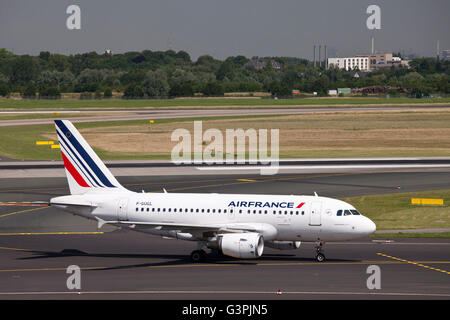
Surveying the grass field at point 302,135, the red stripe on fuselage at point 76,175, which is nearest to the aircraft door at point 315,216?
the red stripe on fuselage at point 76,175

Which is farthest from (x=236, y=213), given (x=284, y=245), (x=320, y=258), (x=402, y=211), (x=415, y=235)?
(x=402, y=211)

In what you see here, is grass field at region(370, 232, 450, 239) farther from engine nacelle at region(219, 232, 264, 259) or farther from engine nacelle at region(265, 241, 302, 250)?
engine nacelle at region(219, 232, 264, 259)

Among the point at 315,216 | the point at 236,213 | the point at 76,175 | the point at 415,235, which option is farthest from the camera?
the point at 415,235

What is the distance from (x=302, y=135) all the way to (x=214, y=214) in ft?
281

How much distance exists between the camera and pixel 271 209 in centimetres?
4241

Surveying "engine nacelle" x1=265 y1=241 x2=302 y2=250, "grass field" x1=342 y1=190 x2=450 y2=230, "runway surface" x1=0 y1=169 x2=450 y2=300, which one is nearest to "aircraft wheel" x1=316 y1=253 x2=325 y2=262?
"runway surface" x1=0 y1=169 x2=450 y2=300

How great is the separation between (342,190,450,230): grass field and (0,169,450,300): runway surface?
552cm

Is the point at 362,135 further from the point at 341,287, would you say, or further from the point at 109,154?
the point at 341,287

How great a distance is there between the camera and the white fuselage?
4172 centimetres

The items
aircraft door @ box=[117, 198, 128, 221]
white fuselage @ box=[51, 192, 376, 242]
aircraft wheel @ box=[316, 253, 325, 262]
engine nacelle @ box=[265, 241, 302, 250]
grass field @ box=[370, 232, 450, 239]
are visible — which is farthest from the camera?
grass field @ box=[370, 232, 450, 239]

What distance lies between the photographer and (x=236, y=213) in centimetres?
4288

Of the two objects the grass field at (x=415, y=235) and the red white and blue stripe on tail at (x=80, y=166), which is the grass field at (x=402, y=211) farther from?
the red white and blue stripe on tail at (x=80, y=166)

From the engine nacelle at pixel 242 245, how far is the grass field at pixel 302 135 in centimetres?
6005

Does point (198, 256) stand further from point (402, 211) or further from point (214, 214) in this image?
point (402, 211)
